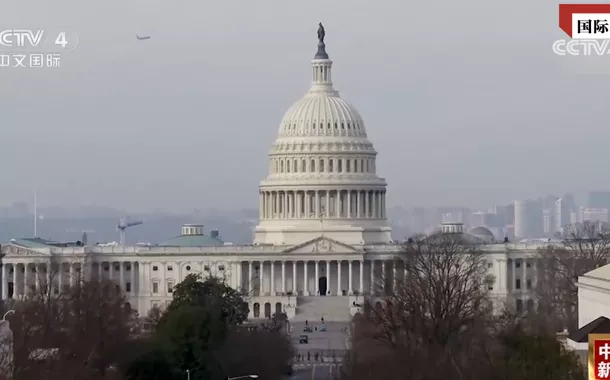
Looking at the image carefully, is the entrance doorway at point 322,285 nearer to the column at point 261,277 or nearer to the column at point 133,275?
the column at point 261,277

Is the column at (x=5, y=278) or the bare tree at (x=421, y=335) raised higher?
the column at (x=5, y=278)

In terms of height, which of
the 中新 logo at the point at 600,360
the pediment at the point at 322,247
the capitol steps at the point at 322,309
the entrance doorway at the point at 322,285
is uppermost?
the pediment at the point at 322,247

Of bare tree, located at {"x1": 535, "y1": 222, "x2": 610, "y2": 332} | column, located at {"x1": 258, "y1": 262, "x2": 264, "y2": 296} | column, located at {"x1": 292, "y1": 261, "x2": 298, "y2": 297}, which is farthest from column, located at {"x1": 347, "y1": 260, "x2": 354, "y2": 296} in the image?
bare tree, located at {"x1": 535, "y1": 222, "x2": 610, "y2": 332}

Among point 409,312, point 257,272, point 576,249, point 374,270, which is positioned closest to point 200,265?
point 257,272

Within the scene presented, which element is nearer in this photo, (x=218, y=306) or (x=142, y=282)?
(x=218, y=306)

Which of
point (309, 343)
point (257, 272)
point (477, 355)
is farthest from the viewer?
point (257, 272)

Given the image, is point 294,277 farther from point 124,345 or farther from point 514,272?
point 124,345

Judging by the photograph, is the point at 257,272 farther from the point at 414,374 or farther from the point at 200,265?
the point at 414,374

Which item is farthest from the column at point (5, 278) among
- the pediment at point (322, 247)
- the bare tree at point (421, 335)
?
Answer: the bare tree at point (421, 335)
